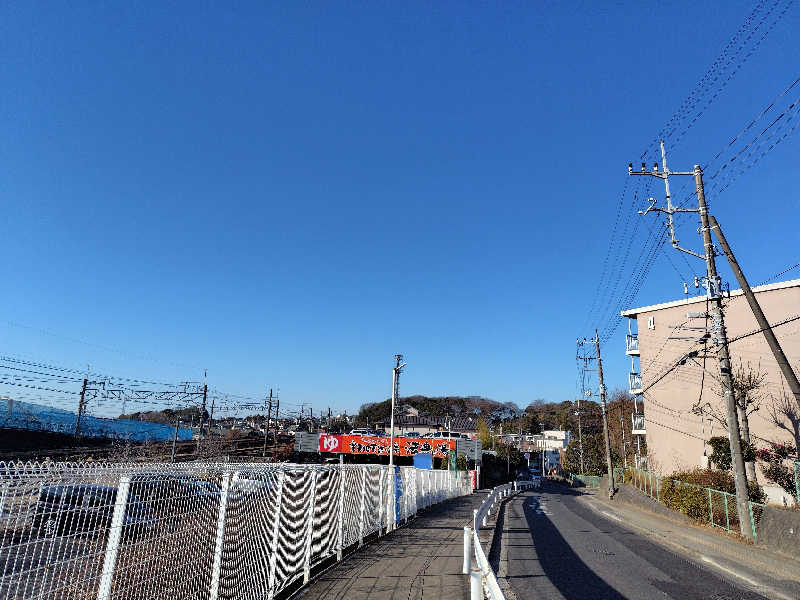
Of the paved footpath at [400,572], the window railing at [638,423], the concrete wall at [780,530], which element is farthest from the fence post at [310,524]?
the window railing at [638,423]

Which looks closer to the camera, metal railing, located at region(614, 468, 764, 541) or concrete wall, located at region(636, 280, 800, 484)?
metal railing, located at region(614, 468, 764, 541)

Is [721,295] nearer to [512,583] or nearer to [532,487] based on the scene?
[512,583]

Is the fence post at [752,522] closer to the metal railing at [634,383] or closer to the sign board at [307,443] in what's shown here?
the metal railing at [634,383]

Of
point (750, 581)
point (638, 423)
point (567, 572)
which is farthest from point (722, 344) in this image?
point (638, 423)

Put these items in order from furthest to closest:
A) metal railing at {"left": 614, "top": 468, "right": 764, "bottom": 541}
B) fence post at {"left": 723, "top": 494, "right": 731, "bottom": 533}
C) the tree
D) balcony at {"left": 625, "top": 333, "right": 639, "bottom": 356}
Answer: the tree < balcony at {"left": 625, "top": 333, "right": 639, "bottom": 356} < fence post at {"left": 723, "top": 494, "right": 731, "bottom": 533} < metal railing at {"left": 614, "top": 468, "right": 764, "bottom": 541}

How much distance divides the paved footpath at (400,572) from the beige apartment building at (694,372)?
632 inches

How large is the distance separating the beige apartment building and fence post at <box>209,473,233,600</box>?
21.3m

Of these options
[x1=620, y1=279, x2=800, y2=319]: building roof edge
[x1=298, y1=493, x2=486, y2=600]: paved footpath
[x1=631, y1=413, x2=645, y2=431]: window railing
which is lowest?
[x1=298, y1=493, x2=486, y2=600]: paved footpath

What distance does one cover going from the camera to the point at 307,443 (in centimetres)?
4975

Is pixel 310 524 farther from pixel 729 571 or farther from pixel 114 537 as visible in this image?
pixel 729 571

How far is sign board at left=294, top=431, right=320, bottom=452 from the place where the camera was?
4922 cm

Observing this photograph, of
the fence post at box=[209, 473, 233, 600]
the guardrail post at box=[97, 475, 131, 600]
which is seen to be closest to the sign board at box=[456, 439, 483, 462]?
the fence post at box=[209, 473, 233, 600]

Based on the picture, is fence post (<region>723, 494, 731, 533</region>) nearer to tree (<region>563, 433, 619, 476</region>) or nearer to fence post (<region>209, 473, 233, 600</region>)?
fence post (<region>209, 473, 233, 600</region>)

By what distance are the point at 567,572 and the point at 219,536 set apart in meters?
7.15
